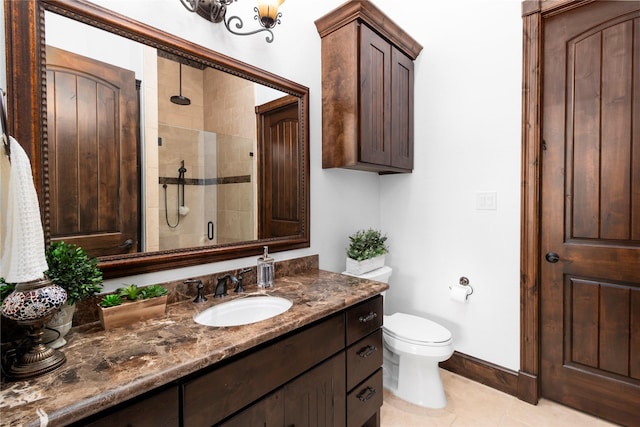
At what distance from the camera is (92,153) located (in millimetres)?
1101

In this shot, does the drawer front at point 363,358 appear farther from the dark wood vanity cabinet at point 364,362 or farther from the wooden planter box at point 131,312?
the wooden planter box at point 131,312

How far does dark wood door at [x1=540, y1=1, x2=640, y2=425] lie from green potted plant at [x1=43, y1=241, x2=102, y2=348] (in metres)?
2.29

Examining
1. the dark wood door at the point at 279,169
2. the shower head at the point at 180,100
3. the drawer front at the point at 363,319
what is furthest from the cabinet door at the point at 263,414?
the shower head at the point at 180,100

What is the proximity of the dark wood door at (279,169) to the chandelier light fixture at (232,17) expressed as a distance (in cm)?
37

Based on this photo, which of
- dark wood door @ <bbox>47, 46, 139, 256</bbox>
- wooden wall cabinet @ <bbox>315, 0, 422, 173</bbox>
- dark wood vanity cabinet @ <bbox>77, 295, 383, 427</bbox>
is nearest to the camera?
dark wood vanity cabinet @ <bbox>77, 295, 383, 427</bbox>

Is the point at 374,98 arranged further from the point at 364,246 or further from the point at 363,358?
the point at 363,358

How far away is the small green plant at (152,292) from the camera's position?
1123 millimetres

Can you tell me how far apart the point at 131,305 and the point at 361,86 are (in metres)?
1.59

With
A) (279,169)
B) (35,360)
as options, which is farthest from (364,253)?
(35,360)

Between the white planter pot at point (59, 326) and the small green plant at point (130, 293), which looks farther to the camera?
the small green plant at point (130, 293)

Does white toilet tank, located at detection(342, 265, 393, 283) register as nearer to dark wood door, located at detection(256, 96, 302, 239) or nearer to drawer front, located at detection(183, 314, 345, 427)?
dark wood door, located at detection(256, 96, 302, 239)

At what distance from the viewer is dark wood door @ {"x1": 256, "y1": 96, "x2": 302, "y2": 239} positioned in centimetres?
168

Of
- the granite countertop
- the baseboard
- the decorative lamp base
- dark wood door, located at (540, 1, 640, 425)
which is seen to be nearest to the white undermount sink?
the granite countertop

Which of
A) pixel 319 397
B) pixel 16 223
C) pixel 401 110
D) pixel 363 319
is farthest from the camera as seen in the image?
pixel 401 110
